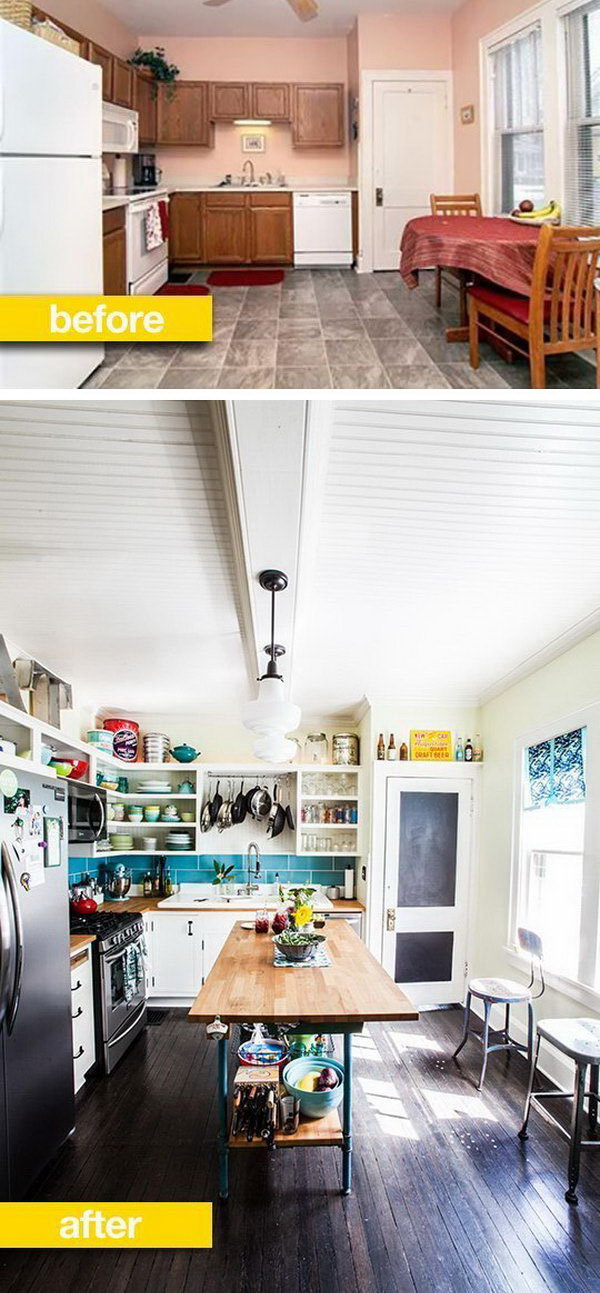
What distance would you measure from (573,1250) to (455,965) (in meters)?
2.37

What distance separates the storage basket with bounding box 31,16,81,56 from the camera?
6.48 feet

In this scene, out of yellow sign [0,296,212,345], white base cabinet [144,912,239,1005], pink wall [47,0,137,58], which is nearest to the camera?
yellow sign [0,296,212,345]

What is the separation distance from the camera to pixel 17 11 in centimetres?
186

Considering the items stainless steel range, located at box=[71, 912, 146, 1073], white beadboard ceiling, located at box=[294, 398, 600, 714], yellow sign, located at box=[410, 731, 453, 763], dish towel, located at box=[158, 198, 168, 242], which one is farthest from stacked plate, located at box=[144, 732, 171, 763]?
dish towel, located at box=[158, 198, 168, 242]

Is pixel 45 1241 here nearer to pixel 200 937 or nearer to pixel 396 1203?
pixel 396 1203

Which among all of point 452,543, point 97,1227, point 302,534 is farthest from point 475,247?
point 97,1227

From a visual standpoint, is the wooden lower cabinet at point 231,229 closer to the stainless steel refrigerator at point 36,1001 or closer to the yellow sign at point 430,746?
the stainless steel refrigerator at point 36,1001

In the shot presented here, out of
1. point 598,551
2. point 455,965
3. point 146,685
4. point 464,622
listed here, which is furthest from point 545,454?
point 455,965

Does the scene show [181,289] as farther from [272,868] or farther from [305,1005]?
[272,868]

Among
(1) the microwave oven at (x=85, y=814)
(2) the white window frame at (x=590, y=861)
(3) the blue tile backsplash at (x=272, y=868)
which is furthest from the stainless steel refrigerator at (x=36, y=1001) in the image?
(3) the blue tile backsplash at (x=272, y=868)

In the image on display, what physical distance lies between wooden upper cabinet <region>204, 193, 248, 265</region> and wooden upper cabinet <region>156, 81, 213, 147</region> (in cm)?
27

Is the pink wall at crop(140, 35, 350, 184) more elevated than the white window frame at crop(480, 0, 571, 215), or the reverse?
the white window frame at crop(480, 0, 571, 215)

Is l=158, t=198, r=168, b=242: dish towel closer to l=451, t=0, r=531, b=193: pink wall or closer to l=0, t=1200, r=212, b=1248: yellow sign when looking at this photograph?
l=451, t=0, r=531, b=193: pink wall

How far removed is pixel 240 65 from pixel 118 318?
1434mm
